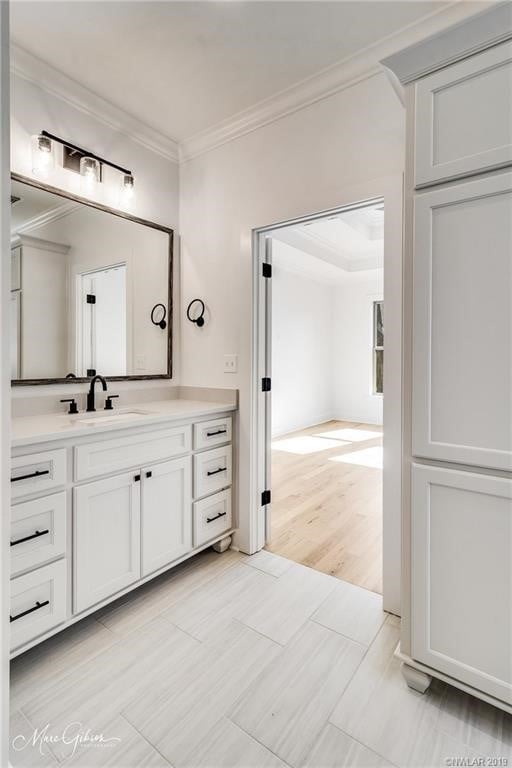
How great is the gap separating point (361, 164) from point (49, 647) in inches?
103

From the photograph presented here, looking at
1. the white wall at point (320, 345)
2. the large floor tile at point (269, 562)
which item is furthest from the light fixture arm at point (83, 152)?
the white wall at point (320, 345)

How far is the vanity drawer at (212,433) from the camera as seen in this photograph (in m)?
2.22

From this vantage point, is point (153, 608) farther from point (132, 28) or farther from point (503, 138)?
point (132, 28)

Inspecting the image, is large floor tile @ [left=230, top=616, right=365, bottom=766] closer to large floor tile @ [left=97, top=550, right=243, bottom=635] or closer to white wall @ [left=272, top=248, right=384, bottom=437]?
large floor tile @ [left=97, top=550, right=243, bottom=635]

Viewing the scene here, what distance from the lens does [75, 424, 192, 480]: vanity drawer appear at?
167 cm

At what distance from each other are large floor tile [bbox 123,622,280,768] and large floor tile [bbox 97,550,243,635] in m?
0.36

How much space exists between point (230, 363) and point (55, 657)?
1662 millimetres

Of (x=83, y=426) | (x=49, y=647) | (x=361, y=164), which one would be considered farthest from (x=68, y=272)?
(x=49, y=647)

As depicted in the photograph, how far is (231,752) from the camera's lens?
1.20 metres

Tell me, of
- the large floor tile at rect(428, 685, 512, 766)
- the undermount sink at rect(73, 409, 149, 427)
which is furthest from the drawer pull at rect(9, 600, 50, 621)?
the large floor tile at rect(428, 685, 512, 766)

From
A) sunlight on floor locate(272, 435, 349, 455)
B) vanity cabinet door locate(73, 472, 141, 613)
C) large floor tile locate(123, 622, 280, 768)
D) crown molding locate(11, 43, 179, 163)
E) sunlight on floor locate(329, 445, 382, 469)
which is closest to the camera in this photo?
large floor tile locate(123, 622, 280, 768)

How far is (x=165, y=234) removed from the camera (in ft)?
8.63

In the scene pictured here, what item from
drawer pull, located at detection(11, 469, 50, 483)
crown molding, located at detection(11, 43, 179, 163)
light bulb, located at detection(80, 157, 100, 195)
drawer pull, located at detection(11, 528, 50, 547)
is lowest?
drawer pull, located at detection(11, 528, 50, 547)

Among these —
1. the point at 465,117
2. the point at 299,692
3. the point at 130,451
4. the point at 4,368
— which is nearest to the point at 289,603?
the point at 299,692
